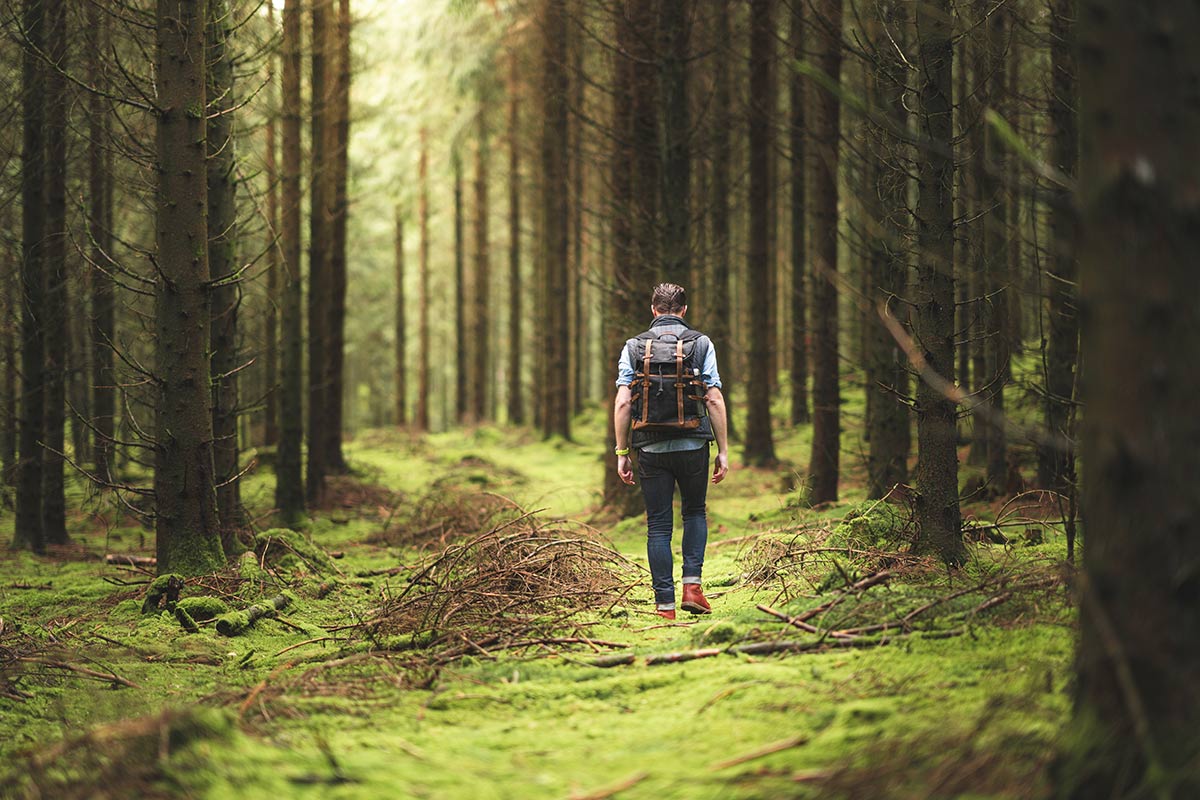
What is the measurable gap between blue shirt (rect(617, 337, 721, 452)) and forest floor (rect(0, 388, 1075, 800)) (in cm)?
111

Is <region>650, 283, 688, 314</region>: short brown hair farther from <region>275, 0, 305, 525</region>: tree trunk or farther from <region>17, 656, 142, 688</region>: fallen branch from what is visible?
<region>275, 0, 305, 525</region>: tree trunk

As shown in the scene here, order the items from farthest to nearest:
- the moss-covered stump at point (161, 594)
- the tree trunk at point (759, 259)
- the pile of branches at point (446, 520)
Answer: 1. the tree trunk at point (759, 259)
2. the pile of branches at point (446, 520)
3. the moss-covered stump at point (161, 594)

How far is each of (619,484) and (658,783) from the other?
30.1 feet

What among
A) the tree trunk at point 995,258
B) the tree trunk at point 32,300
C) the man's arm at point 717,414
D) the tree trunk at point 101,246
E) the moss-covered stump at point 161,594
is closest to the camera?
the tree trunk at point 995,258

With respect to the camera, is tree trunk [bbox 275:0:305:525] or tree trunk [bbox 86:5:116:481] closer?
tree trunk [bbox 86:5:116:481]

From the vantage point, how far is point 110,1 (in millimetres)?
7945

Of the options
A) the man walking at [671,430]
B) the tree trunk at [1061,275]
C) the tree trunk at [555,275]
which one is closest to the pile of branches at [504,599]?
the man walking at [671,430]

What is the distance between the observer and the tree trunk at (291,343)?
504 inches

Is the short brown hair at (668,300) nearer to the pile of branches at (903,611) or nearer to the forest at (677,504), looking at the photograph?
the forest at (677,504)

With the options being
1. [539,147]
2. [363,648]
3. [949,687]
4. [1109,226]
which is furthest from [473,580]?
[539,147]

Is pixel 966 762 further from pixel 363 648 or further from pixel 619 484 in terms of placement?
pixel 619 484

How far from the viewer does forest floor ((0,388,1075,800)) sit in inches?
122

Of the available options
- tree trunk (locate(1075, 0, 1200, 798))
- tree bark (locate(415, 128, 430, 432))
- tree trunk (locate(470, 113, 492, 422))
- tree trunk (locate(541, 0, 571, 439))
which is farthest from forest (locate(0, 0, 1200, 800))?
tree bark (locate(415, 128, 430, 432))

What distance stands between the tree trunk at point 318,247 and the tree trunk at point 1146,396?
12.3 m
